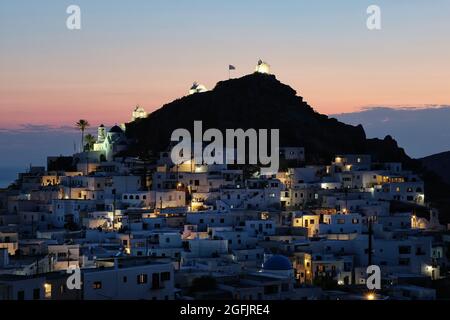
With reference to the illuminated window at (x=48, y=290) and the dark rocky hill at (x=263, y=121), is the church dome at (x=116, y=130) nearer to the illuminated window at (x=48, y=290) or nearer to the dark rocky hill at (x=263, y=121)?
the dark rocky hill at (x=263, y=121)

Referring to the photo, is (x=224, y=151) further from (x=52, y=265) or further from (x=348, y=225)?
(x=52, y=265)

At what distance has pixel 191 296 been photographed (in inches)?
1206

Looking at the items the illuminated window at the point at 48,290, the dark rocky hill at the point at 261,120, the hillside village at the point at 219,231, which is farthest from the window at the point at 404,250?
the dark rocky hill at the point at 261,120

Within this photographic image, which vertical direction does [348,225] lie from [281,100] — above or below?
below

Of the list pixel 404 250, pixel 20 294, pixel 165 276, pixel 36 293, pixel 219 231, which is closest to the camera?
pixel 20 294

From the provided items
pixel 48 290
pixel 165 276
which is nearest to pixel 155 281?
pixel 165 276

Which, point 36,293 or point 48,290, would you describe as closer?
point 36,293

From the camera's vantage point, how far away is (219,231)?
163 ft

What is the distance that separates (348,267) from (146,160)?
130ft

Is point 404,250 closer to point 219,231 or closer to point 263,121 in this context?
point 219,231

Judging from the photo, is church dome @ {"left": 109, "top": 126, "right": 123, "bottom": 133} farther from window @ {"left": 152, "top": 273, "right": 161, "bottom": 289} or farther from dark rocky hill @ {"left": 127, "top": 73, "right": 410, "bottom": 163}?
window @ {"left": 152, "top": 273, "right": 161, "bottom": 289}

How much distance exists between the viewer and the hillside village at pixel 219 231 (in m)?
31.7

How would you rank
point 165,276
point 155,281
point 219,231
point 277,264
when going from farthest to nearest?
point 219,231 → point 277,264 → point 165,276 → point 155,281
